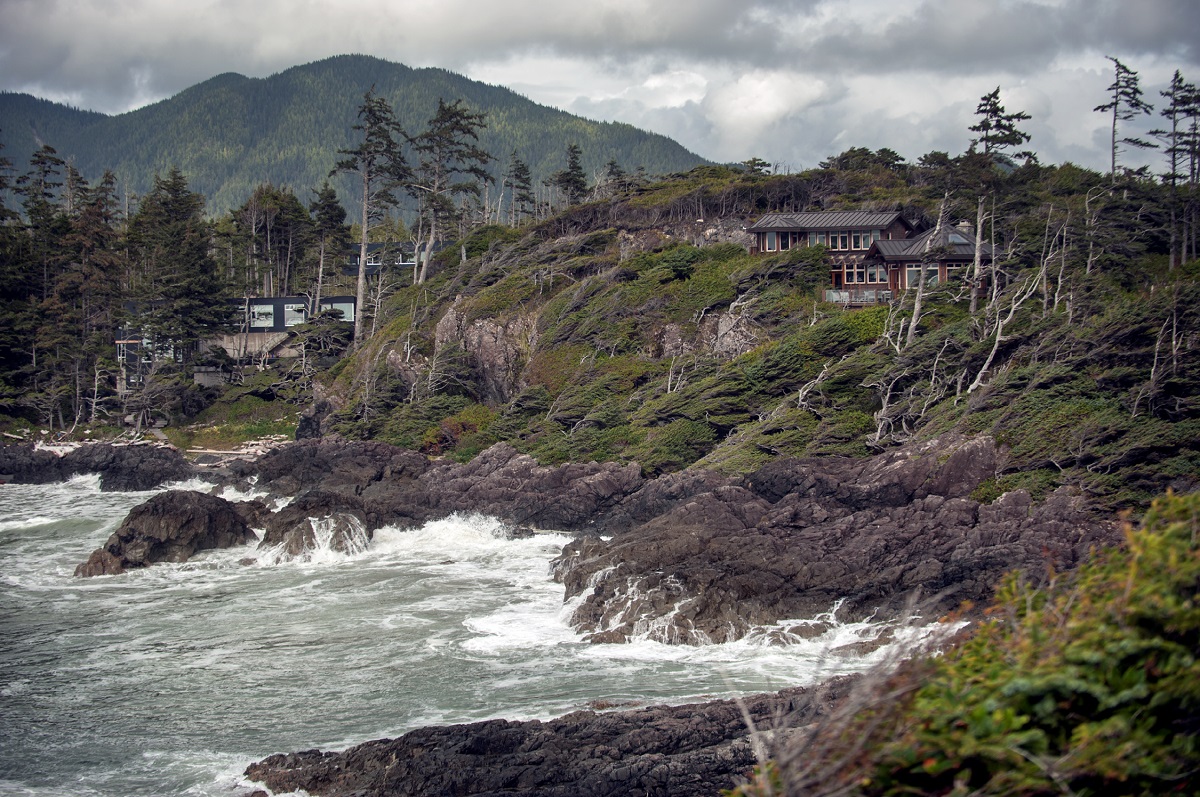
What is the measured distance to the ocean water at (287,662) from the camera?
14.1 m

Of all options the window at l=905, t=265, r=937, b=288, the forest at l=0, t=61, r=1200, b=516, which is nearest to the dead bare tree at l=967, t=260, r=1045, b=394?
the forest at l=0, t=61, r=1200, b=516

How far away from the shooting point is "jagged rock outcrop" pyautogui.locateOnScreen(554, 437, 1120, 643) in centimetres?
1812

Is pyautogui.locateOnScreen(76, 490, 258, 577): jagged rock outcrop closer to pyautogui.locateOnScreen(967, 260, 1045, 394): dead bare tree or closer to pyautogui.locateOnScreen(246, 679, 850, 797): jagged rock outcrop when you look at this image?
pyautogui.locateOnScreen(246, 679, 850, 797): jagged rock outcrop

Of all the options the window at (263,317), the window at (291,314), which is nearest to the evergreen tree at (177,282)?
the window at (263,317)

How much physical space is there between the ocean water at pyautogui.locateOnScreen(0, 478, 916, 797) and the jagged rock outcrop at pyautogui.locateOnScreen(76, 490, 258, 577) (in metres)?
0.61

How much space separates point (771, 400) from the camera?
32219 millimetres

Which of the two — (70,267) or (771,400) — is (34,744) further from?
(70,267)

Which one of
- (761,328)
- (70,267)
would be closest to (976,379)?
(761,328)

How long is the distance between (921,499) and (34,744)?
61.8 ft

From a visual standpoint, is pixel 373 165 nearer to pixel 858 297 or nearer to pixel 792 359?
pixel 858 297

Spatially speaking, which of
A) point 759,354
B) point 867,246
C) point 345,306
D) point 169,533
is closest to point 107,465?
point 169,533

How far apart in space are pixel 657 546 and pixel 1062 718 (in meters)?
16.3

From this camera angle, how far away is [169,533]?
26.6 metres

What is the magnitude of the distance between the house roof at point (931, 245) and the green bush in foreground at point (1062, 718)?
113ft
